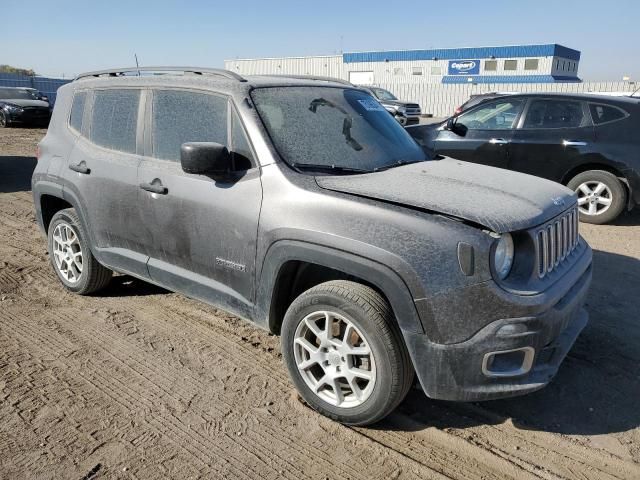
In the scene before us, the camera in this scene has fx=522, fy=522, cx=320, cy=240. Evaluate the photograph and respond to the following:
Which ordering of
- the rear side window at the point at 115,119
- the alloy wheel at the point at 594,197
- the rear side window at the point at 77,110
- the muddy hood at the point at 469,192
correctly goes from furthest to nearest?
the alloy wheel at the point at 594,197 → the rear side window at the point at 77,110 → the rear side window at the point at 115,119 → the muddy hood at the point at 469,192

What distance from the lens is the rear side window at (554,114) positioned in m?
7.49

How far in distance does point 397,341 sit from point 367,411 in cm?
46

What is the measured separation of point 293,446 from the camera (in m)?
2.83

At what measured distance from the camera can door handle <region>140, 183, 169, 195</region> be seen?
364cm

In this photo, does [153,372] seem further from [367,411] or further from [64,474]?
[367,411]

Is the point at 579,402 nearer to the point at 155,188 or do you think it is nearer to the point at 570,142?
the point at 155,188

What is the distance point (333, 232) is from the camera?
2781mm

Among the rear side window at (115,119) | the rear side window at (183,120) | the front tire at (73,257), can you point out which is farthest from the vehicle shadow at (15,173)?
the rear side window at (183,120)

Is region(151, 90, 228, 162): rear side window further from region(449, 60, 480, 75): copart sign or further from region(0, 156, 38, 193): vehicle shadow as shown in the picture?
region(449, 60, 480, 75): copart sign

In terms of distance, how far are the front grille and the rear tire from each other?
14.2ft

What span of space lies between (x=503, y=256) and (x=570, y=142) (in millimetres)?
5606

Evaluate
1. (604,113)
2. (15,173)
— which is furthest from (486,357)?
(15,173)

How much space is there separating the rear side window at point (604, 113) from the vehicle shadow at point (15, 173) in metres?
9.71

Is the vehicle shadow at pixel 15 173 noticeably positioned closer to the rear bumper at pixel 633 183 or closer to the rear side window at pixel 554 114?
the rear side window at pixel 554 114
